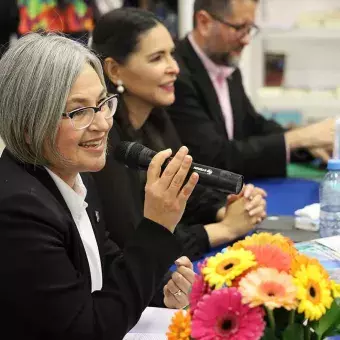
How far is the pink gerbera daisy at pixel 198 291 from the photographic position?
80 centimetres

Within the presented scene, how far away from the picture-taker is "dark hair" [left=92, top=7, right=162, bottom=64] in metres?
1.79

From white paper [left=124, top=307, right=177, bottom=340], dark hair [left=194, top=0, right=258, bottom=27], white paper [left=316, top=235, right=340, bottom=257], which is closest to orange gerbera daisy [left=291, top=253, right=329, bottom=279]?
white paper [left=124, top=307, right=177, bottom=340]

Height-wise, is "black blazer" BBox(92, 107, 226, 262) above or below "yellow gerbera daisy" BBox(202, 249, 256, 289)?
below

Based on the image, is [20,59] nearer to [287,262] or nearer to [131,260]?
[131,260]

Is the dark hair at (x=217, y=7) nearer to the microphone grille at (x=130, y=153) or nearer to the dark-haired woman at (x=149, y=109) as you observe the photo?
the dark-haired woman at (x=149, y=109)

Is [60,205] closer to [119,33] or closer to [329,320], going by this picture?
[329,320]

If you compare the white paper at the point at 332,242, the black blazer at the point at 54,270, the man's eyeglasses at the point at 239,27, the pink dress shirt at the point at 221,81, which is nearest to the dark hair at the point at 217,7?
the man's eyeglasses at the point at 239,27

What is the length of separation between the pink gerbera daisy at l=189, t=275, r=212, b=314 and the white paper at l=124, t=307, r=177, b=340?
368mm

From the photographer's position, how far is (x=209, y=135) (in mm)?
2279

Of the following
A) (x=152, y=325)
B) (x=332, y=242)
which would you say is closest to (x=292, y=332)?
(x=152, y=325)

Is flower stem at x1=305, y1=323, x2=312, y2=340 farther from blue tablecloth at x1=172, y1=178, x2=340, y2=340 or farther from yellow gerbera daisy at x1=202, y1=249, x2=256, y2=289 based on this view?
blue tablecloth at x1=172, y1=178, x2=340, y2=340

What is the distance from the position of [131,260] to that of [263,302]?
37 centimetres

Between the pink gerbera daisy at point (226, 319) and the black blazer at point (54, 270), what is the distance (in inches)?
11.7

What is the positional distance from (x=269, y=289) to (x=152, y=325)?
50 cm
